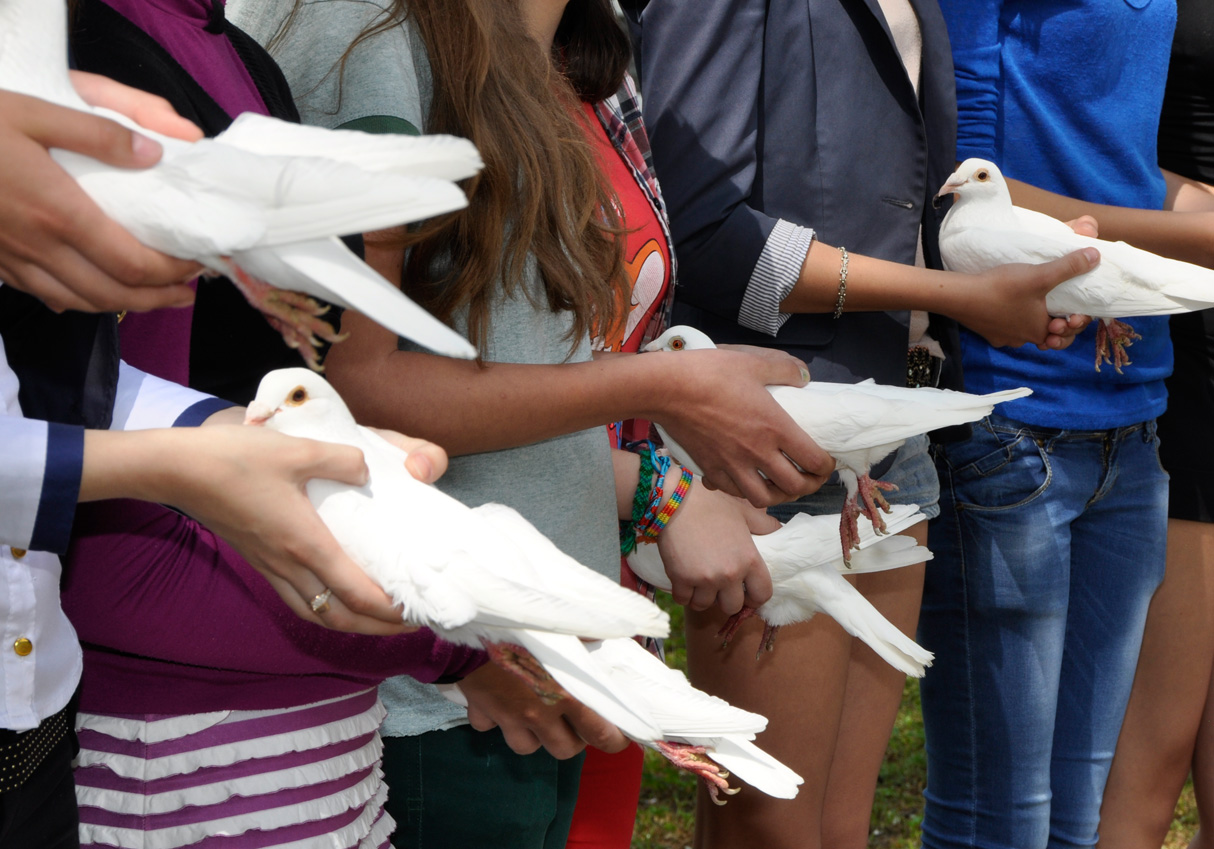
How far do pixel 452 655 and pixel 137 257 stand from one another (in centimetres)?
59

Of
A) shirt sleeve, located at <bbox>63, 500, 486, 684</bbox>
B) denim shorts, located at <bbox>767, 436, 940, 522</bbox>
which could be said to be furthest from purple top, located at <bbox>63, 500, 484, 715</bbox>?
denim shorts, located at <bbox>767, 436, 940, 522</bbox>

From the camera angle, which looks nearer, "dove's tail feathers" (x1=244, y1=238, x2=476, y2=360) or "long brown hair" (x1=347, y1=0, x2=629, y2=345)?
"dove's tail feathers" (x1=244, y1=238, x2=476, y2=360)

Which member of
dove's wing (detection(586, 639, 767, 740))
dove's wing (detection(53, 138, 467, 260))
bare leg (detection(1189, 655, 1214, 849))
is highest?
dove's wing (detection(53, 138, 467, 260))

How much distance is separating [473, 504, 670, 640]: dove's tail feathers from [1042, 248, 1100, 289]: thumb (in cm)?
135

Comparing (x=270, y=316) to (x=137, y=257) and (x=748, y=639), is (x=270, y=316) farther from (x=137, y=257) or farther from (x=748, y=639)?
(x=748, y=639)

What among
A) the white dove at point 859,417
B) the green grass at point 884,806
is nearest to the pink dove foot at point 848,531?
the white dove at point 859,417

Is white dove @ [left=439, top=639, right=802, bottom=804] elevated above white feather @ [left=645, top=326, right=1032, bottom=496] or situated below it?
below

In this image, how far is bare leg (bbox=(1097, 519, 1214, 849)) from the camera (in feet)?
8.25

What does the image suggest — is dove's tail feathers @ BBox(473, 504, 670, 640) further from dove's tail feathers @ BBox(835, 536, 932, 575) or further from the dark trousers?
dove's tail feathers @ BBox(835, 536, 932, 575)

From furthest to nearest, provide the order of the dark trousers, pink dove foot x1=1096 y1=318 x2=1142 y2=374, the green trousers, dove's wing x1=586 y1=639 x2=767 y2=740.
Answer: pink dove foot x1=1096 y1=318 x2=1142 y2=374 → the green trousers → dove's wing x1=586 y1=639 x2=767 y2=740 → the dark trousers

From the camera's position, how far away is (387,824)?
1.31 metres

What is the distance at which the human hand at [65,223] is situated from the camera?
82 cm

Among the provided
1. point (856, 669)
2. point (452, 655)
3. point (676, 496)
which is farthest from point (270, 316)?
point (856, 669)

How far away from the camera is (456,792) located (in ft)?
4.70
